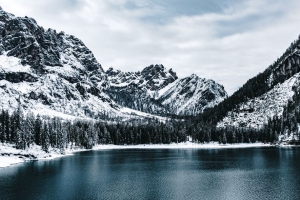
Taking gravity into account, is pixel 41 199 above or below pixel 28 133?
below

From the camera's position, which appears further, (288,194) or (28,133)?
(28,133)

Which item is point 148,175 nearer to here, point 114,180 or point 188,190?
point 114,180

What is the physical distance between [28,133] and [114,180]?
303 feet

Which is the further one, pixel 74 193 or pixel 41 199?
pixel 74 193

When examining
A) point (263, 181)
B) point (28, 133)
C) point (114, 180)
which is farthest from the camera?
point (28, 133)

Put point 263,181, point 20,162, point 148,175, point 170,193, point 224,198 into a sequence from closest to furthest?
1. point 224,198
2. point 170,193
3. point 263,181
4. point 148,175
5. point 20,162

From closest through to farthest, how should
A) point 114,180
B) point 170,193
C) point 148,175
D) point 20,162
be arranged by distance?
point 170,193 < point 114,180 < point 148,175 < point 20,162

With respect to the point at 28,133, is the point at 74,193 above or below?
below

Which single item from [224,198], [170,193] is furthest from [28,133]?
[224,198]

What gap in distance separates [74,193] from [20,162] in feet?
244

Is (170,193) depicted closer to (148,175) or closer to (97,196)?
(97,196)

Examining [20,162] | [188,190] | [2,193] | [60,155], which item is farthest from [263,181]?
[60,155]

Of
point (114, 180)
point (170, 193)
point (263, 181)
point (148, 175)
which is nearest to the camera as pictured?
point (170, 193)

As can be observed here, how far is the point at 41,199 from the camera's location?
6203 cm
